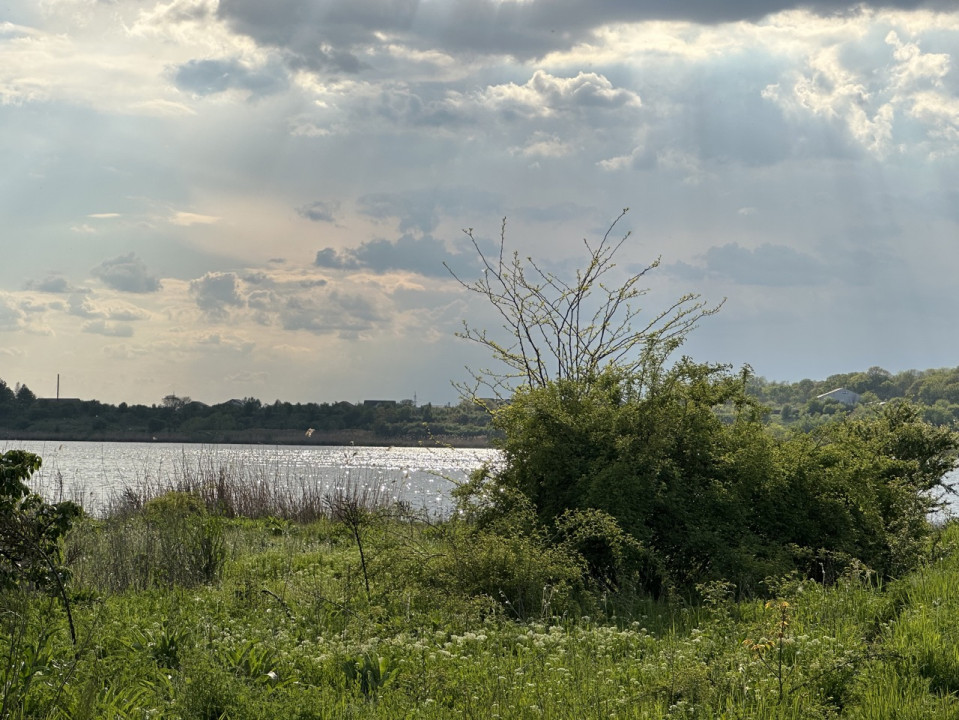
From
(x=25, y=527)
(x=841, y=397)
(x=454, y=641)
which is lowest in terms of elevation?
(x=454, y=641)

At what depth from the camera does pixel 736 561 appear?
10.7 meters

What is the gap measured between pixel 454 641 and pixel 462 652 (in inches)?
15.2

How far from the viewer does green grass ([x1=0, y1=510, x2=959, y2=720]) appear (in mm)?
5887

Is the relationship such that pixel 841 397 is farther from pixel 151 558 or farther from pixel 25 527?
pixel 25 527

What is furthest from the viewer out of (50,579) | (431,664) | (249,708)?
(50,579)

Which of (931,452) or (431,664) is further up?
(931,452)

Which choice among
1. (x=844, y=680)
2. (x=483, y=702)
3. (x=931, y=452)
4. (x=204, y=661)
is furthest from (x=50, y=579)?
(x=931, y=452)

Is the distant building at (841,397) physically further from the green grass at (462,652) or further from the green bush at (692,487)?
the green grass at (462,652)

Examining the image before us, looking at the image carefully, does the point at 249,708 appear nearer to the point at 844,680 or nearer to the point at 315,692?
the point at 315,692

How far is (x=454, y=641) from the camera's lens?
7910 mm

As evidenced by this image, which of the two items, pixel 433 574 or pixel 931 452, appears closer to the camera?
pixel 433 574

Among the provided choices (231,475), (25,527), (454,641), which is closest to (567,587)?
(454,641)

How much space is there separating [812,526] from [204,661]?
842 cm

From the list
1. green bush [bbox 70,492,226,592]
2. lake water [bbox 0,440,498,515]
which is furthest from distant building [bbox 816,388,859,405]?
green bush [bbox 70,492,226,592]
